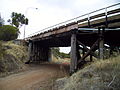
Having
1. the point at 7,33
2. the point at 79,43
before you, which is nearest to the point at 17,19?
the point at 7,33

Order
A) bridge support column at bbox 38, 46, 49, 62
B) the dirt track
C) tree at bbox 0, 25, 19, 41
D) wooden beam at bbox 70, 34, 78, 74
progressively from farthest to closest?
tree at bbox 0, 25, 19, 41
bridge support column at bbox 38, 46, 49, 62
wooden beam at bbox 70, 34, 78, 74
the dirt track

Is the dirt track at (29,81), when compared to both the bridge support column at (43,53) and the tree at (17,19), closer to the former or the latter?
the bridge support column at (43,53)

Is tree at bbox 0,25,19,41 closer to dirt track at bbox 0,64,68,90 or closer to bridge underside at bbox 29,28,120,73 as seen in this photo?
bridge underside at bbox 29,28,120,73

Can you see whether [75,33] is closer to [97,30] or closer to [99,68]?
[97,30]

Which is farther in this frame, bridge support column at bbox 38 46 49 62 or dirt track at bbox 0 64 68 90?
bridge support column at bbox 38 46 49 62

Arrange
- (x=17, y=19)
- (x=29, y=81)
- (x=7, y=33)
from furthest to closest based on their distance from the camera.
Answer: (x=17, y=19)
(x=7, y=33)
(x=29, y=81)

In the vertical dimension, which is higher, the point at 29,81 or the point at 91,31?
the point at 91,31

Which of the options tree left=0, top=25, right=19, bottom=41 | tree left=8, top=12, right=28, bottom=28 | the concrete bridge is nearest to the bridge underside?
the concrete bridge

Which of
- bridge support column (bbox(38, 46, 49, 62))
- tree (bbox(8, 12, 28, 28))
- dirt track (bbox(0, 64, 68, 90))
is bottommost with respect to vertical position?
dirt track (bbox(0, 64, 68, 90))

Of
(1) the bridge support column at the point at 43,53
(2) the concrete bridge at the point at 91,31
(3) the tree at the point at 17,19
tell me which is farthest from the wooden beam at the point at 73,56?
(3) the tree at the point at 17,19

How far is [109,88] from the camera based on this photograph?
4312mm

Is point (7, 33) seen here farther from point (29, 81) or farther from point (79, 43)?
point (79, 43)

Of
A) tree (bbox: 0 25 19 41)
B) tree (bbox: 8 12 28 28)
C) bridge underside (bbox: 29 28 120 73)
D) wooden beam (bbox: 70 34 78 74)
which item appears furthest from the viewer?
tree (bbox: 8 12 28 28)

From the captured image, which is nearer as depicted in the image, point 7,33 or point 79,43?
point 79,43
